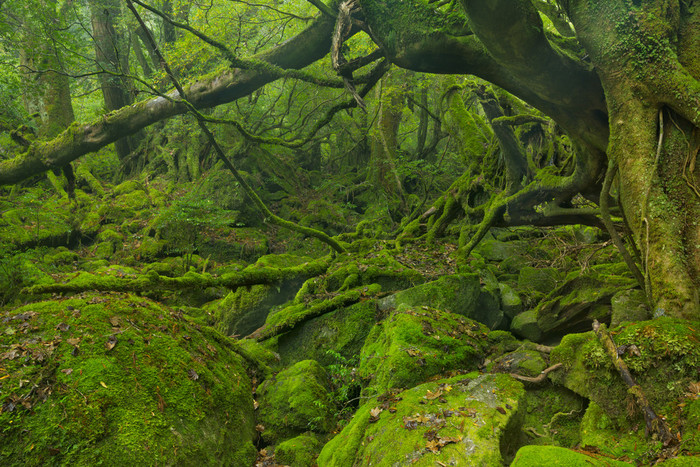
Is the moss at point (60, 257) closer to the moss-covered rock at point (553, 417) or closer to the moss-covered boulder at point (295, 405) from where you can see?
the moss-covered boulder at point (295, 405)

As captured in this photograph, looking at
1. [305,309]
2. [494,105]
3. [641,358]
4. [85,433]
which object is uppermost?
[494,105]

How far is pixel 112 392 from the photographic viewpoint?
11.5 ft

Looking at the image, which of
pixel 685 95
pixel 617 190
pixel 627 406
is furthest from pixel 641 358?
pixel 685 95

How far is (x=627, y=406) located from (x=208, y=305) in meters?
9.17

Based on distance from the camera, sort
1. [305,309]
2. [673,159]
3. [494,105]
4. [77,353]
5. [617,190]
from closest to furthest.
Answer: [77,353]
[673,159]
[617,190]
[305,309]
[494,105]

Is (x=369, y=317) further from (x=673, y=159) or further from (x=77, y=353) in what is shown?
(x=673, y=159)

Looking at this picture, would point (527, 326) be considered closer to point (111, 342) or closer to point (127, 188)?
point (111, 342)

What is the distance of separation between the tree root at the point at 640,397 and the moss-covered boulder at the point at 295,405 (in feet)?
10.6

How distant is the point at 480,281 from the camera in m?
7.68

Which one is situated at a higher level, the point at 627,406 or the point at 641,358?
the point at 641,358

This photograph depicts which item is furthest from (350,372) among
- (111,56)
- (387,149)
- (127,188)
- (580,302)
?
(111,56)

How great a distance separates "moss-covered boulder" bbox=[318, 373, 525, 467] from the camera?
9.63 ft

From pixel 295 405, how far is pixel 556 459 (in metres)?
3.20

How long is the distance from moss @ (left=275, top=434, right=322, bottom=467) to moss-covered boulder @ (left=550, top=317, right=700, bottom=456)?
271 centimetres
